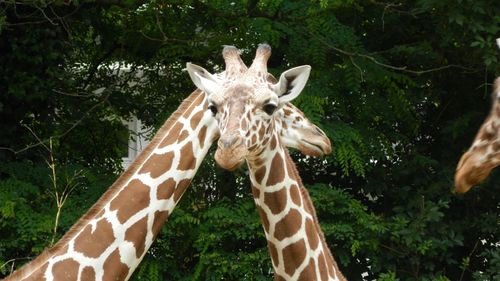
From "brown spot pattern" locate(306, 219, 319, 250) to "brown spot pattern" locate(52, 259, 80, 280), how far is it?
1.11 meters

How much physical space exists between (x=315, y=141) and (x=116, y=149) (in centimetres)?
385

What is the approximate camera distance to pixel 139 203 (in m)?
5.20

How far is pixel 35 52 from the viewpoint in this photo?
27.9 ft

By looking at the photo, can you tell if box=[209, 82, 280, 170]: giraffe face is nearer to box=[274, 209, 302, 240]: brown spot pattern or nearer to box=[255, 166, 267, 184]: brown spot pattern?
box=[255, 166, 267, 184]: brown spot pattern

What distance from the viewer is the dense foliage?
7.70 meters

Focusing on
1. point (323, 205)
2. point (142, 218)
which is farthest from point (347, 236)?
point (142, 218)

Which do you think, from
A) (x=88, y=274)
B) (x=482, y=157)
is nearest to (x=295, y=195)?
(x=88, y=274)

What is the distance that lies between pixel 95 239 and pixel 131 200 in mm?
254

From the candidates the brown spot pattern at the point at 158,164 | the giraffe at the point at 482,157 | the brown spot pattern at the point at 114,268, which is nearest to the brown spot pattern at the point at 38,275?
the brown spot pattern at the point at 114,268

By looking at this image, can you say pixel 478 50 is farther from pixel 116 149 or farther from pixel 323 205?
pixel 116 149

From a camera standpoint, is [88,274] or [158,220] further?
[158,220]

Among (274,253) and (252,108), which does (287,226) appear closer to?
(274,253)

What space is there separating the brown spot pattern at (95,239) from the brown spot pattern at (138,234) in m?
0.09

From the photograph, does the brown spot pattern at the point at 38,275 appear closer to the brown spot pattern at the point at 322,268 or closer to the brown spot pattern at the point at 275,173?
the brown spot pattern at the point at 275,173
